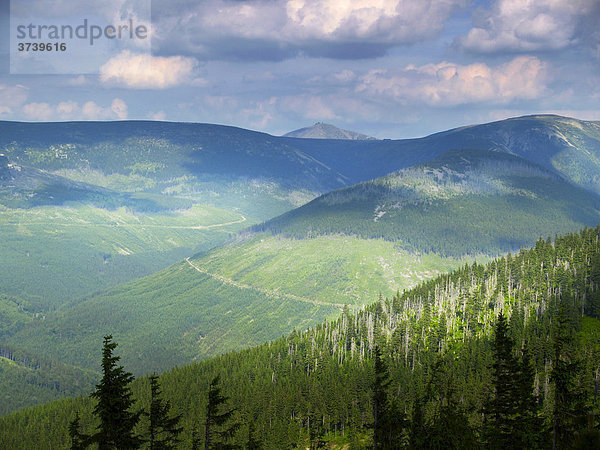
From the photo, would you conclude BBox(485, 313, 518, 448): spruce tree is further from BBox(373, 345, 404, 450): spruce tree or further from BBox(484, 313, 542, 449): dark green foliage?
BBox(373, 345, 404, 450): spruce tree

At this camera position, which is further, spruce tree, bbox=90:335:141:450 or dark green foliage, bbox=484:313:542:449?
dark green foliage, bbox=484:313:542:449

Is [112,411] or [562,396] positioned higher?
[112,411]

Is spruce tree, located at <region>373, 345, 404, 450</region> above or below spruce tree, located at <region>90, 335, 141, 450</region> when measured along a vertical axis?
below

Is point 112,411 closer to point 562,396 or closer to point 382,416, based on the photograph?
point 382,416

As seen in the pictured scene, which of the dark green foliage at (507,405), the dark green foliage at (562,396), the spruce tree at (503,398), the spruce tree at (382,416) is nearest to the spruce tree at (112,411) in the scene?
the spruce tree at (382,416)

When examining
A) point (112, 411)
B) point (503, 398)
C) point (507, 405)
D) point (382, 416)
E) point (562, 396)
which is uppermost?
point (112, 411)

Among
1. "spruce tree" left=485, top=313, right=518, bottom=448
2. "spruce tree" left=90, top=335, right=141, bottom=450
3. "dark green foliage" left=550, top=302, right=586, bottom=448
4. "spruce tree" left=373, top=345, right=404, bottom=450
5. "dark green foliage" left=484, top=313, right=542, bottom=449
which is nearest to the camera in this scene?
"spruce tree" left=90, top=335, right=141, bottom=450

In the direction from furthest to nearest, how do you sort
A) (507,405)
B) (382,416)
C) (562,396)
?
(382,416), (507,405), (562,396)

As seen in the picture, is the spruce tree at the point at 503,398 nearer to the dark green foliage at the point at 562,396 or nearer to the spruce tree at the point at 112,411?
the dark green foliage at the point at 562,396

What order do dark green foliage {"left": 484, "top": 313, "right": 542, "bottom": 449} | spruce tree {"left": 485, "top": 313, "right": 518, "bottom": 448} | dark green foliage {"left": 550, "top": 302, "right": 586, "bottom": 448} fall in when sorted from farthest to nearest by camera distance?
dark green foliage {"left": 484, "top": 313, "right": 542, "bottom": 449}, spruce tree {"left": 485, "top": 313, "right": 518, "bottom": 448}, dark green foliage {"left": 550, "top": 302, "right": 586, "bottom": 448}

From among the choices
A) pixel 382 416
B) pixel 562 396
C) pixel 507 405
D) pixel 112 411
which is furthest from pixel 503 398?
pixel 112 411

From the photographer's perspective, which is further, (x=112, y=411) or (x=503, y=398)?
(x=503, y=398)

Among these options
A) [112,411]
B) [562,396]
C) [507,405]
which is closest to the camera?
[112,411]

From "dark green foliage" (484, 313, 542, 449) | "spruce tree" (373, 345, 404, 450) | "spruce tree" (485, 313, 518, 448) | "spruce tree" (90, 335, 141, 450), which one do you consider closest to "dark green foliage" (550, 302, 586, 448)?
"dark green foliage" (484, 313, 542, 449)
